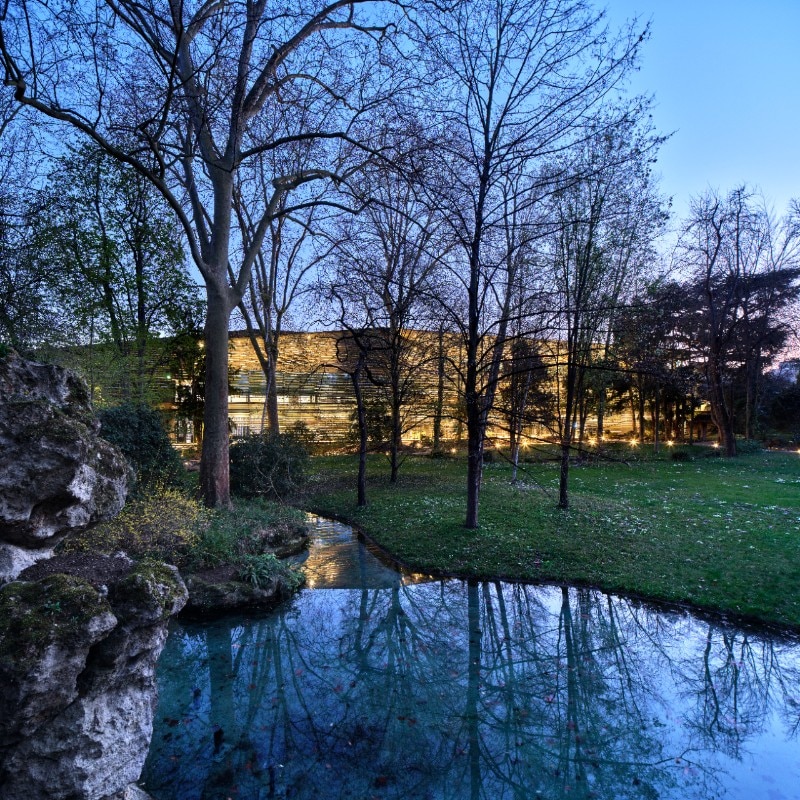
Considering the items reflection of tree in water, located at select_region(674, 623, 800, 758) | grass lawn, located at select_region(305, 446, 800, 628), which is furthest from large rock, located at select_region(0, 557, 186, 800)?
grass lawn, located at select_region(305, 446, 800, 628)

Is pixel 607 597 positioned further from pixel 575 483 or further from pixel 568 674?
pixel 575 483

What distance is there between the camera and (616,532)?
31.9 ft

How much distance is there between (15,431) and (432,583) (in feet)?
20.1

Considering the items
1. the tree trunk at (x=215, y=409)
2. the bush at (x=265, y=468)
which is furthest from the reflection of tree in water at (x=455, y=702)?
the bush at (x=265, y=468)

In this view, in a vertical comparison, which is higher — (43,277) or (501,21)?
(501,21)

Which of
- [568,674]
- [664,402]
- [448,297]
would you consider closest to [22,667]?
[568,674]

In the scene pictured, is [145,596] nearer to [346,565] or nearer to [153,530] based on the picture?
[153,530]

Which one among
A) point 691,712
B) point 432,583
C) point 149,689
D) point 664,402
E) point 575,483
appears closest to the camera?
point 149,689

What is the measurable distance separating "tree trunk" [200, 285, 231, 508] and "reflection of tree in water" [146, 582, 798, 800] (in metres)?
4.47

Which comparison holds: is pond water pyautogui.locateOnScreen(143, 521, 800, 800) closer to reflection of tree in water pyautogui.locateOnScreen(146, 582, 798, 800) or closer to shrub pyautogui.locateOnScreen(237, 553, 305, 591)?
reflection of tree in water pyautogui.locateOnScreen(146, 582, 798, 800)

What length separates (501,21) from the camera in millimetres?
8273

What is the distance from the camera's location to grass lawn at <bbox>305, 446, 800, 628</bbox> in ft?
24.1

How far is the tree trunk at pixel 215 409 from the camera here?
34.7 feet

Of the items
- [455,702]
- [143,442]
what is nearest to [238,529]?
[143,442]
